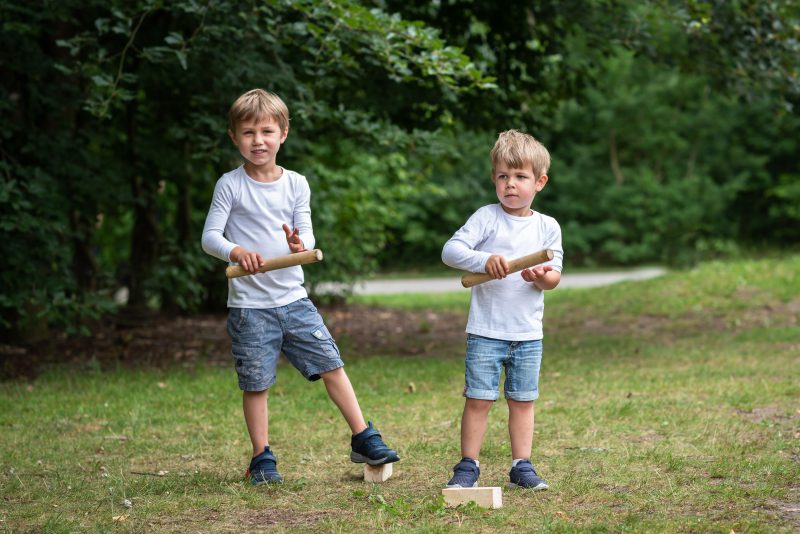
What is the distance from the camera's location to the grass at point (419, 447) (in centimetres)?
373

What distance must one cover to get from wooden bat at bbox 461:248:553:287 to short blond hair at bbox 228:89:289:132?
1041 mm

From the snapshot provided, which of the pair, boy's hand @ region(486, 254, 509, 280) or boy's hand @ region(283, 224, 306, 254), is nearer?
boy's hand @ region(486, 254, 509, 280)

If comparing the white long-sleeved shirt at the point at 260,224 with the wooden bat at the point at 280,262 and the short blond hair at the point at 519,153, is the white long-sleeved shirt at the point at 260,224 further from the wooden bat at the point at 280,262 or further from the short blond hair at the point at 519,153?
the short blond hair at the point at 519,153

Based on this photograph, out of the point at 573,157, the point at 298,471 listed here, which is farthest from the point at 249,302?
the point at 573,157

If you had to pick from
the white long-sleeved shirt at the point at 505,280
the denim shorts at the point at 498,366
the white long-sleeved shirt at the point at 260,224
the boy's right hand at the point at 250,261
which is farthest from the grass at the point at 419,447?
the boy's right hand at the point at 250,261

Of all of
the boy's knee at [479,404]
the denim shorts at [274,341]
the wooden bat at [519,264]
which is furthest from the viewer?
the denim shorts at [274,341]

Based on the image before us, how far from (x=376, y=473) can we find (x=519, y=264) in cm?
115

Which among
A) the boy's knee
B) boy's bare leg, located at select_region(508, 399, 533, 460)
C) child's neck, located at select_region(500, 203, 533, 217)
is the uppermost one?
child's neck, located at select_region(500, 203, 533, 217)

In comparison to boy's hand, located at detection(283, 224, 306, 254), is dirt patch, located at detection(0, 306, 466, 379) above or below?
below

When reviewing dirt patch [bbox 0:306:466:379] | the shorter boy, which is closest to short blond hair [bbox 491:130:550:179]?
the shorter boy

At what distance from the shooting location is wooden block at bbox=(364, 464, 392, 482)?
4.30 m

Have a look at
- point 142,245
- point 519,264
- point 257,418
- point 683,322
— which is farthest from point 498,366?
point 142,245

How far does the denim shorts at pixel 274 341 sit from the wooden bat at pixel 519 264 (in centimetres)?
69

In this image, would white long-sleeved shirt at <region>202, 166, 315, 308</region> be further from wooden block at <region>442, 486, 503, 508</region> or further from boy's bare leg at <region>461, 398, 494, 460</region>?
wooden block at <region>442, 486, 503, 508</region>
